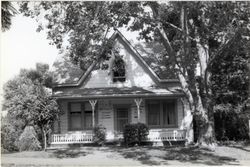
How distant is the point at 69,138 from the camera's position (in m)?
24.2

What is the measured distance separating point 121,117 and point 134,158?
26.3 ft

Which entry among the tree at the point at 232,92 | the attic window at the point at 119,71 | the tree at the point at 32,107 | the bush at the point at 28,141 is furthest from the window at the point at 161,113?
the bush at the point at 28,141

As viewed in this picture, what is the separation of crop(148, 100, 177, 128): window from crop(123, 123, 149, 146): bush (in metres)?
1.74

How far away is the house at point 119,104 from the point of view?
24.1 m

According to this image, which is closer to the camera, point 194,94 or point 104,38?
point 104,38

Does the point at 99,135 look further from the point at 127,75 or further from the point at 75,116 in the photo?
the point at 127,75

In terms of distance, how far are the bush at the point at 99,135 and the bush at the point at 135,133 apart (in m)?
1.38

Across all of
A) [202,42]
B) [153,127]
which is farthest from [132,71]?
[202,42]

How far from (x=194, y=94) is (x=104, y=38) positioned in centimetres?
541

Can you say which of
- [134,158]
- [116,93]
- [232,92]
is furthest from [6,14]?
[232,92]

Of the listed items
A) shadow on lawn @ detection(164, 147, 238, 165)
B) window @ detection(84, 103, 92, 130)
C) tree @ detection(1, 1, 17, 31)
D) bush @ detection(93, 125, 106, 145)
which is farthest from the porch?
tree @ detection(1, 1, 17, 31)

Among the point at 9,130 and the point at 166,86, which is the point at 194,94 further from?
the point at 9,130

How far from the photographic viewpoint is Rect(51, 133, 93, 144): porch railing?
2402 centimetres

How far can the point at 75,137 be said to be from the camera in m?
24.3
